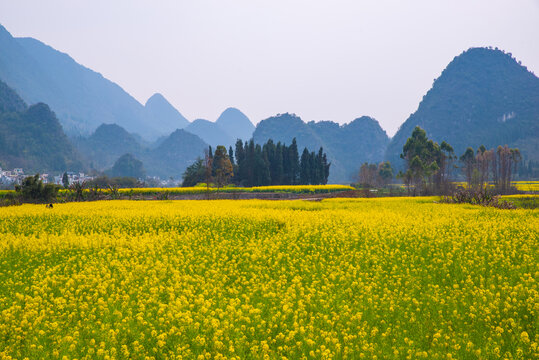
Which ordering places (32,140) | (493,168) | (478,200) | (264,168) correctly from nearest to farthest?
(478,200) → (493,168) → (264,168) → (32,140)

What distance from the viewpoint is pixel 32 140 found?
165 m

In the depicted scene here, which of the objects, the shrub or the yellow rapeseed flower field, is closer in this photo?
the yellow rapeseed flower field

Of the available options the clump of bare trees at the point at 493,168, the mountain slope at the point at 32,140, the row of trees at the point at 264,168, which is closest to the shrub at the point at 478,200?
the clump of bare trees at the point at 493,168

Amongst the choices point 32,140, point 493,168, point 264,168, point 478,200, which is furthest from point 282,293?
point 32,140

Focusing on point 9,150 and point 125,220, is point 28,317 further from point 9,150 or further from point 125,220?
point 9,150

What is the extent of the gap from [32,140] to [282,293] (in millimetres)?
195255

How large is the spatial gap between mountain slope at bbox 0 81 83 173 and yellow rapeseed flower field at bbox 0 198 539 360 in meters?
178

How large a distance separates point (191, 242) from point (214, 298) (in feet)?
17.5

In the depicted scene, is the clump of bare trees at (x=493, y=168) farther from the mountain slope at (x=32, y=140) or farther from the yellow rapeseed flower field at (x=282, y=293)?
the mountain slope at (x=32, y=140)

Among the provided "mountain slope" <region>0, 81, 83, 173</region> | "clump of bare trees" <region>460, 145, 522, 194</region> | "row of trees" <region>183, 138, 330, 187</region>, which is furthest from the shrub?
"mountain slope" <region>0, 81, 83, 173</region>

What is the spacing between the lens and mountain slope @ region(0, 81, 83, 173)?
157875 mm

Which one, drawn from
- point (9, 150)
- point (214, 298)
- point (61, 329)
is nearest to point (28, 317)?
point (61, 329)

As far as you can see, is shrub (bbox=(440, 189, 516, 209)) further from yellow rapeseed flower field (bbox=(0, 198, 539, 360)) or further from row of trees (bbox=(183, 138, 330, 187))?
row of trees (bbox=(183, 138, 330, 187))

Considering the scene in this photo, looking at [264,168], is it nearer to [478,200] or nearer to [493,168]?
[493,168]
